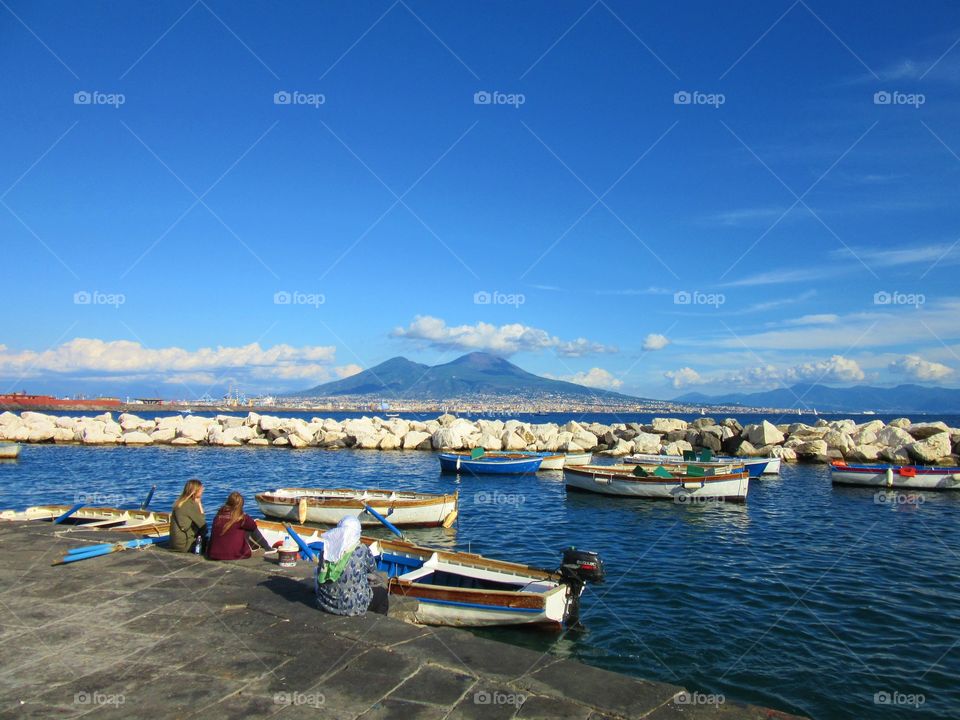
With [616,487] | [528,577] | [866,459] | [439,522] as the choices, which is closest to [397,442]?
[616,487]

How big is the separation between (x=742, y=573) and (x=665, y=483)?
45.4 ft

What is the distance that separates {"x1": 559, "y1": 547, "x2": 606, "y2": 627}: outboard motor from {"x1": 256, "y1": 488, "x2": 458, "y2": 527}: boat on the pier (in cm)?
1133

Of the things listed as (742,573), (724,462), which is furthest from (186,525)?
(724,462)

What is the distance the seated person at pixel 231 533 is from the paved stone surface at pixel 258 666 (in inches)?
60.5

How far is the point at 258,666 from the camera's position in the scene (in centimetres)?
635

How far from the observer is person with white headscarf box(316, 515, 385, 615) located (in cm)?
796

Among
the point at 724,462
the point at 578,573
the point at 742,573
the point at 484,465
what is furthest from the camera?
the point at 484,465

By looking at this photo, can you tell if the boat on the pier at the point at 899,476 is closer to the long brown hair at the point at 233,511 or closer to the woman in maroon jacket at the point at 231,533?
the woman in maroon jacket at the point at 231,533

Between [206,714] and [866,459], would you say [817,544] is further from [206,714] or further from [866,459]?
[866,459]

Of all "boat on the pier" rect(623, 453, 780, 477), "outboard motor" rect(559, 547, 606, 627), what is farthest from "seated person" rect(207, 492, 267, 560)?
→ "boat on the pier" rect(623, 453, 780, 477)

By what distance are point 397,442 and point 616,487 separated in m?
29.7

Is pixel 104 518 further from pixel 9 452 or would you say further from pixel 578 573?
pixel 9 452

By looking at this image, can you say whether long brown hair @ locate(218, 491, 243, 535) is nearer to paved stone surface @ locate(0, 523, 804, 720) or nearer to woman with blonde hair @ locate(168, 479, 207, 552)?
woman with blonde hair @ locate(168, 479, 207, 552)

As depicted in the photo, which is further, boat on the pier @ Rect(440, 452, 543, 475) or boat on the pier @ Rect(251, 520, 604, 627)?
boat on the pier @ Rect(440, 452, 543, 475)
